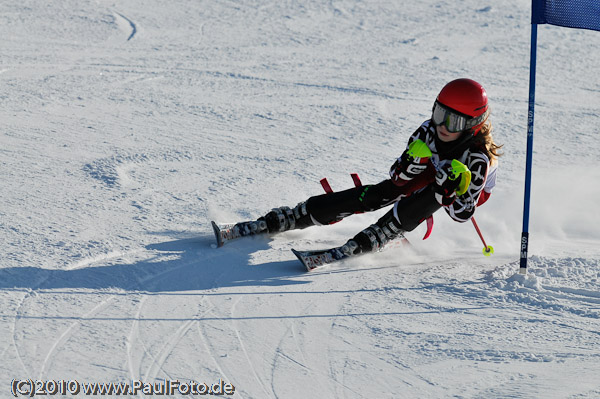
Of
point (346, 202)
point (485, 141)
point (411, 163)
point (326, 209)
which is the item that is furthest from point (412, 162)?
point (326, 209)

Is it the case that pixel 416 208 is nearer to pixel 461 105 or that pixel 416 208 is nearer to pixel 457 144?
pixel 457 144

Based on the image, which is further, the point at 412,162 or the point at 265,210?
the point at 265,210

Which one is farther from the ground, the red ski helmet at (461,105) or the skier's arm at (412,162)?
the red ski helmet at (461,105)

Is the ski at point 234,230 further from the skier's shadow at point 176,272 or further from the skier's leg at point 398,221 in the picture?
the skier's leg at point 398,221

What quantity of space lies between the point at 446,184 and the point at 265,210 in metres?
1.83

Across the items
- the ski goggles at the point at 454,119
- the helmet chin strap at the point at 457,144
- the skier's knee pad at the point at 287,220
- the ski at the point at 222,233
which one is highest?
the ski goggles at the point at 454,119

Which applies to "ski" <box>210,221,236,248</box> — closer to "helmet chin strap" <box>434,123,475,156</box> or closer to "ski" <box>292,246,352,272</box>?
"ski" <box>292,246,352,272</box>

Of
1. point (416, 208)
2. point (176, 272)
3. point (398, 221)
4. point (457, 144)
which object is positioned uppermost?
point (457, 144)

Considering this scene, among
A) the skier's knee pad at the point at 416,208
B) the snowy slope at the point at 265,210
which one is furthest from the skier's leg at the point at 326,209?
the skier's knee pad at the point at 416,208

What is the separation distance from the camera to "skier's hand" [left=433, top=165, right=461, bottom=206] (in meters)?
4.80

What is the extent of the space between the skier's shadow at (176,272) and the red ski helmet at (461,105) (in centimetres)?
139

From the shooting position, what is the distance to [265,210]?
6.18 meters

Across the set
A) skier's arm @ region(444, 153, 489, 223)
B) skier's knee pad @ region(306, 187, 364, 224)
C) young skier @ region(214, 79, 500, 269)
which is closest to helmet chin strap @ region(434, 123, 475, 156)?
young skier @ region(214, 79, 500, 269)

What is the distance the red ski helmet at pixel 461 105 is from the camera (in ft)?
15.9
